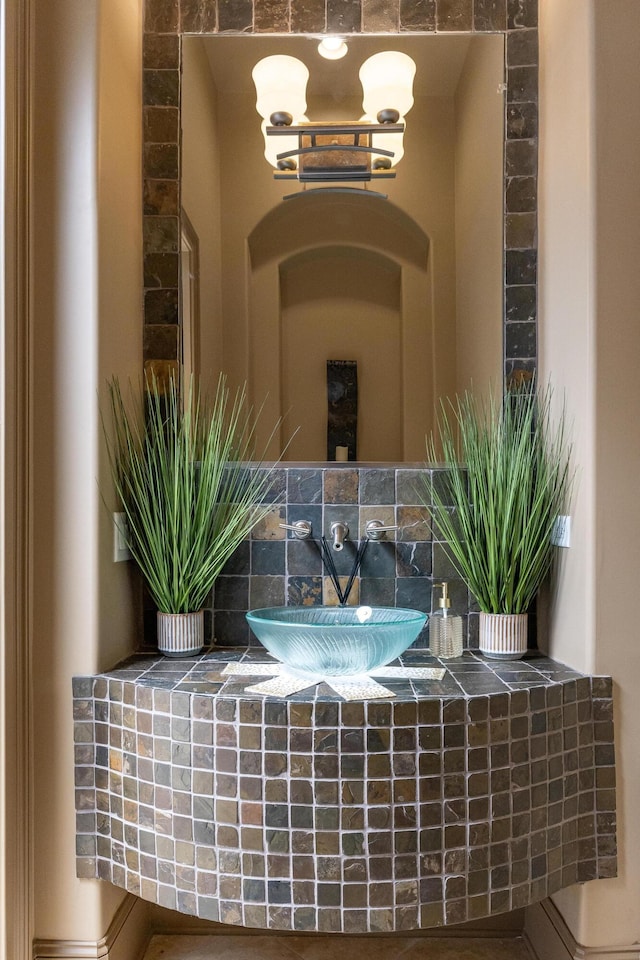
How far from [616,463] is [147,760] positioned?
126cm

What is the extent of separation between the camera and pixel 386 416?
7.15 ft

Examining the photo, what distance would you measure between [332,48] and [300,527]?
1352mm

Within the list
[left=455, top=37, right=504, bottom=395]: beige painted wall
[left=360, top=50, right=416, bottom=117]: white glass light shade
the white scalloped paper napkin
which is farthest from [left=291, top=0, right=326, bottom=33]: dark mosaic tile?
the white scalloped paper napkin

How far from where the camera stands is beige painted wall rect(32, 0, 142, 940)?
1.81 m

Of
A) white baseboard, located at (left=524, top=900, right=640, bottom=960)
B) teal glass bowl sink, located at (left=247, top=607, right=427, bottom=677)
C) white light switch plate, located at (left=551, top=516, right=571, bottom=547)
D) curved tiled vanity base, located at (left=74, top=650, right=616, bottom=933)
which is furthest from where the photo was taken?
white light switch plate, located at (left=551, top=516, right=571, bottom=547)

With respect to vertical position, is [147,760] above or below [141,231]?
below

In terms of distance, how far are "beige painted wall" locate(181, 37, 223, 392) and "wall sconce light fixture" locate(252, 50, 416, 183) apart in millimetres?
152

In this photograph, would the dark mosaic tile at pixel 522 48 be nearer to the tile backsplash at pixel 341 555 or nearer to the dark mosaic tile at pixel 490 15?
the dark mosaic tile at pixel 490 15

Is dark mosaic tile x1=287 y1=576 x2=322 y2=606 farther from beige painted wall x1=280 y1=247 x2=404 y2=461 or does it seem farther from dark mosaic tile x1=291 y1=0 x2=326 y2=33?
dark mosaic tile x1=291 y1=0 x2=326 y2=33

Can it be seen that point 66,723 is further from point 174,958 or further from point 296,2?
point 296,2

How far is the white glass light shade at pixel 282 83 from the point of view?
7.13ft

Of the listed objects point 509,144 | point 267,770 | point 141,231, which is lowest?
point 267,770

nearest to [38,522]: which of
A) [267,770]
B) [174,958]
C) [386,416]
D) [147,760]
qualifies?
[147,760]

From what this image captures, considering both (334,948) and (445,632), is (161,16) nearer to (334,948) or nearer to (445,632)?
(445,632)
